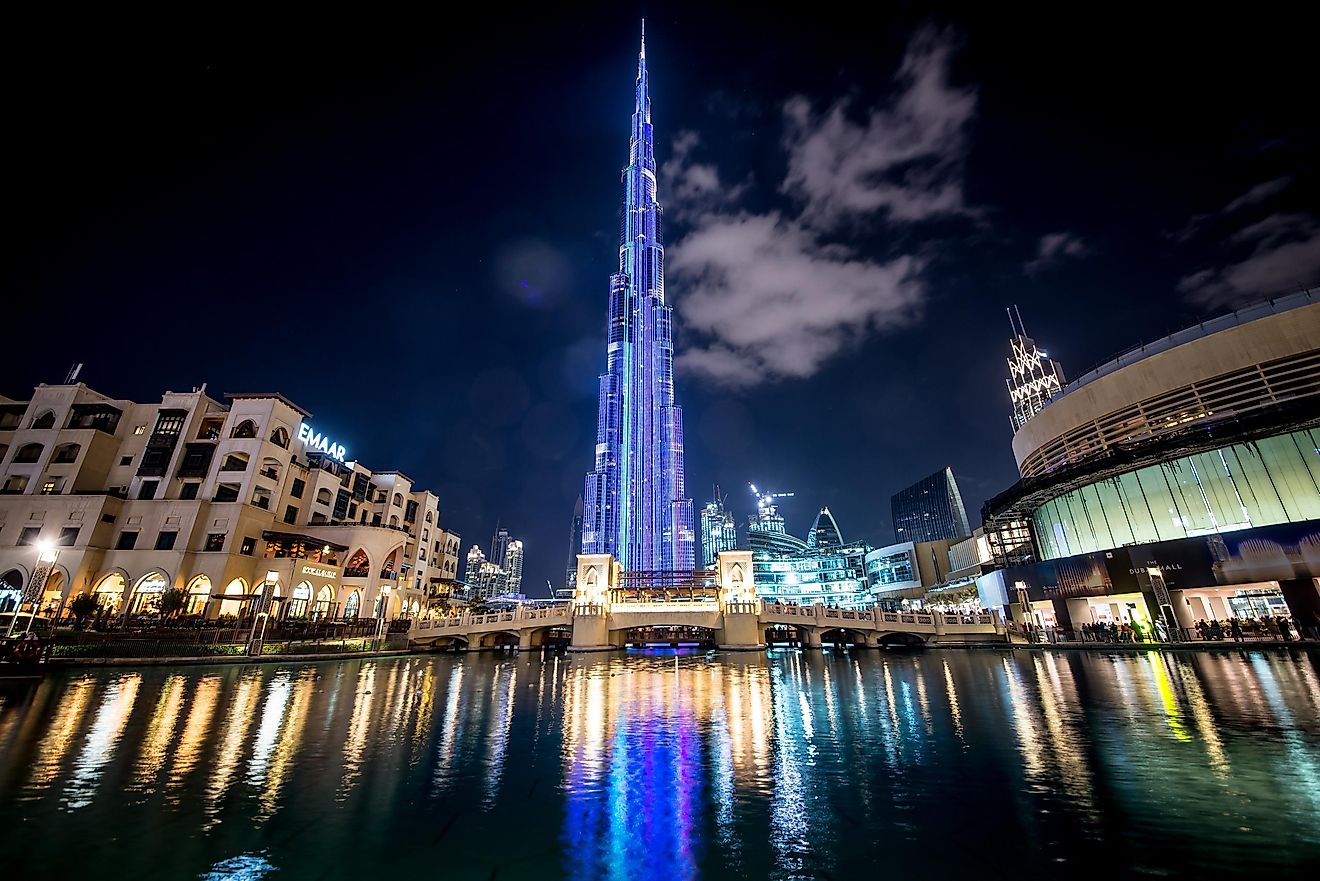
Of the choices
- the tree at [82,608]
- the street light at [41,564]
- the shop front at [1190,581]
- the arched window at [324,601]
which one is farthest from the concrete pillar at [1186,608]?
the street light at [41,564]

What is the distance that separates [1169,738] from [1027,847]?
27.2 ft

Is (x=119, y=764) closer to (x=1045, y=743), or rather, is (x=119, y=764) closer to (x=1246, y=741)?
(x=1045, y=743)

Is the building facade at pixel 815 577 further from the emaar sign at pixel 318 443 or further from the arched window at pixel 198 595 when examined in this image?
the arched window at pixel 198 595

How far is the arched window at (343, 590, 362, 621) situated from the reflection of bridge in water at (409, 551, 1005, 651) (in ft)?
35.6

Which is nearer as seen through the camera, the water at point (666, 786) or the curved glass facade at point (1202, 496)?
the water at point (666, 786)

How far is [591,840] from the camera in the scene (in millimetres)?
6582

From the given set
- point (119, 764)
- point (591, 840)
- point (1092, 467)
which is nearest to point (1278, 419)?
point (1092, 467)

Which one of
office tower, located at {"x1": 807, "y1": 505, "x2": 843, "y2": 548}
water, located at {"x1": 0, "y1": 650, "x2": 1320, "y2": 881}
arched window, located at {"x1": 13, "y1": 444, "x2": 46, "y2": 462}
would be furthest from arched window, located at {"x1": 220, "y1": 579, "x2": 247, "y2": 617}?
office tower, located at {"x1": 807, "y1": 505, "x2": 843, "y2": 548}

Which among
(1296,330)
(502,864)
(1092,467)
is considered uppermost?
(1296,330)

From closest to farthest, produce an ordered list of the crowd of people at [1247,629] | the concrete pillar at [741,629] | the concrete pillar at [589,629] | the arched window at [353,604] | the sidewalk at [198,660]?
the sidewalk at [198,660], the crowd of people at [1247,629], the concrete pillar at [741,629], the concrete pillar at [589,629], the arched window at [353,604]

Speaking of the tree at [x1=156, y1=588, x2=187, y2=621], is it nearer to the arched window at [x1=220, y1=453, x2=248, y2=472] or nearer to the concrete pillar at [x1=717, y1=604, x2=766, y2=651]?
the arched window at [x1=220, y1=453, x2=248, y2=472]

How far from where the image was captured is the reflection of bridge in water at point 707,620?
46.2m

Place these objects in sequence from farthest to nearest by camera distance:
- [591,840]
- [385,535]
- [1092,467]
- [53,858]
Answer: [385,535] → [1092,467] → [591,840] → [53,858]

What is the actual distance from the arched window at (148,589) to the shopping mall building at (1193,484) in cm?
7449
